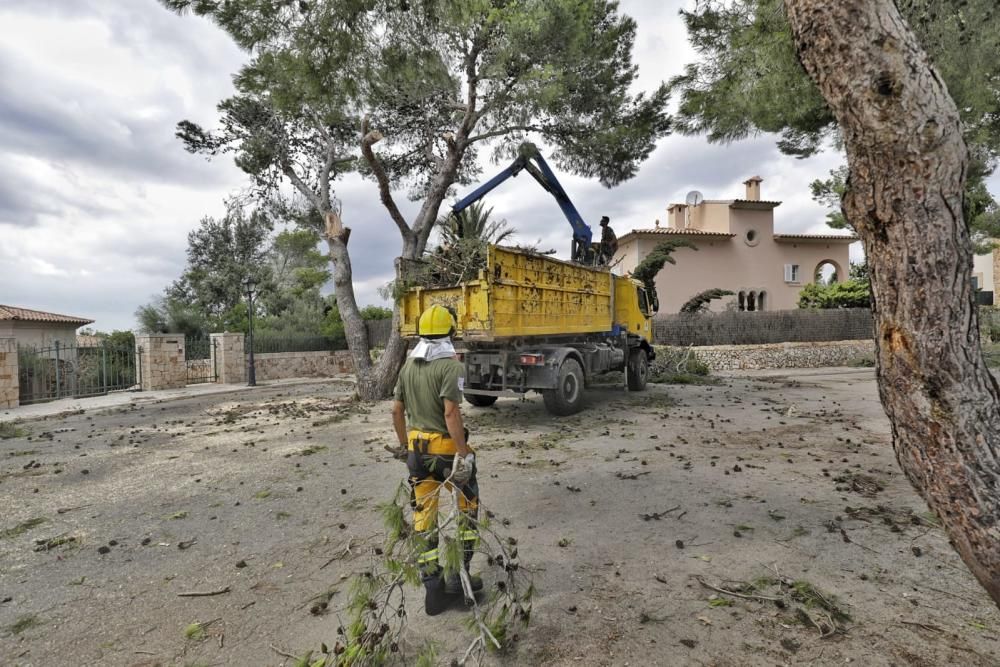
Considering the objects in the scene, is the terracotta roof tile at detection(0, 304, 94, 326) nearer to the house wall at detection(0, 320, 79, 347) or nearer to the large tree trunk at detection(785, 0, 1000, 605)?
the house wall at detection(0, 320, 79, 347)

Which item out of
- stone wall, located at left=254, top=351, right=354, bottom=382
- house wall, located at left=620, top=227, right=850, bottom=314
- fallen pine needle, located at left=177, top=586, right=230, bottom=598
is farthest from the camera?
house wall, located at left=620, top=227, right=850, bottom=314

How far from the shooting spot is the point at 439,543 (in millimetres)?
2734

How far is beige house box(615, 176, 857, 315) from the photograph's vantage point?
25.2 meters

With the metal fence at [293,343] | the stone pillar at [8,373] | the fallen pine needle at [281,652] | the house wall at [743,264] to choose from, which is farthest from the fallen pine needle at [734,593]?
the house wall at [743,264]

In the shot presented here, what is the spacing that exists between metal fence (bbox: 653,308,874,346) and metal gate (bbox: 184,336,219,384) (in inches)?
631

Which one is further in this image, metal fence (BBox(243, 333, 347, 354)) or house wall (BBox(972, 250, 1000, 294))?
house wall (BBox(972, 250, 1000, 294))

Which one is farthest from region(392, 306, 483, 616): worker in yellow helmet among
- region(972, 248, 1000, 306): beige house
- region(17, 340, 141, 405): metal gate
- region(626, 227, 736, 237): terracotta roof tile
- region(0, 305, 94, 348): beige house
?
region(972, 248, 1000, 306): beige house

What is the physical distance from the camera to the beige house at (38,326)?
2267cm

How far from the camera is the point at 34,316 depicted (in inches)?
954

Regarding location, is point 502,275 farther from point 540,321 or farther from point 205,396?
point 205,396

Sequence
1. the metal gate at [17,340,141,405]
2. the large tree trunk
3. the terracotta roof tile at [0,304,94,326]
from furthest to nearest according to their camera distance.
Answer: the terracotta roof tile at [0,304,94,326]
the metal gate at [17,340,141,405]
the large tree trunk

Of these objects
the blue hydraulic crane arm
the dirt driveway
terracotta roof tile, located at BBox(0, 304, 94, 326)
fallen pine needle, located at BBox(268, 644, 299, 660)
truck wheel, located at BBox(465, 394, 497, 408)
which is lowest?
fallen pine needle, located at BBox(268, 644, 299, 660)

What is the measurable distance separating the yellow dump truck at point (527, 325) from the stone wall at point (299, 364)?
11.4 m

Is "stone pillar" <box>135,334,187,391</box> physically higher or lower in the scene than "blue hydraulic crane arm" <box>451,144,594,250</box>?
lower
